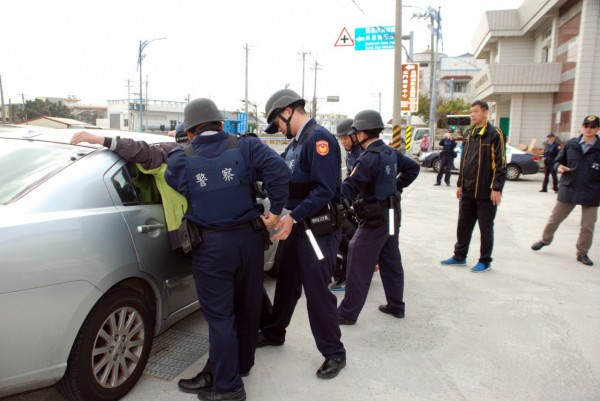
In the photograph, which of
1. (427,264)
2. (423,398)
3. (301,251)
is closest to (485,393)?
(423,398)

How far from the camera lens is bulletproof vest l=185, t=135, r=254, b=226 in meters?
2.60

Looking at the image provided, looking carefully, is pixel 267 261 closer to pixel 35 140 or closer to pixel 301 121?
pixel 301 121

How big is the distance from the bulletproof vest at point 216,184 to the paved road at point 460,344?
114 cm

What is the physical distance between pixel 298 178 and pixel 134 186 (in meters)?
1.03

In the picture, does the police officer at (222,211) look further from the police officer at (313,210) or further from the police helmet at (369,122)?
the police helmet at (369,122)

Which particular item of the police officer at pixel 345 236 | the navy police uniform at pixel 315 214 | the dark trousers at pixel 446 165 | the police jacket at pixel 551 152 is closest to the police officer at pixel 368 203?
the navy police uniform at pixel 315 214

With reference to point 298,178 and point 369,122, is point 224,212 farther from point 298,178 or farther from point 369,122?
point 369,122

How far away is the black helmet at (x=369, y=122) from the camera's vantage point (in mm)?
3682

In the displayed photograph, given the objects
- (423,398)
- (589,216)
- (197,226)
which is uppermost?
(197,226)

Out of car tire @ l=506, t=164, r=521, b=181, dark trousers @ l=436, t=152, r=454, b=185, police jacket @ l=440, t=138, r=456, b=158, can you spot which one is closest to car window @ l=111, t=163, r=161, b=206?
police jacket @ l=440, t=138, r=456, b=158

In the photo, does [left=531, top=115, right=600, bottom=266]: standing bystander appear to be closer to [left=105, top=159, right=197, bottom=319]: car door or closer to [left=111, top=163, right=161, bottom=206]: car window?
[left=105, top=159, right=197, bottom=319]: car door

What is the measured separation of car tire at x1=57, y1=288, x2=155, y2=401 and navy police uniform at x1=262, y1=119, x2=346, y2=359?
3.29 feet

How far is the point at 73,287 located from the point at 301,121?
1651mm

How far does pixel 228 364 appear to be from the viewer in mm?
2662
